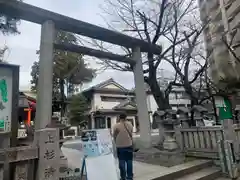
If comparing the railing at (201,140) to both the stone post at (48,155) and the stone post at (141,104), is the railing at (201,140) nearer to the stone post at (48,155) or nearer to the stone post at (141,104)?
the stone post at (141,104)

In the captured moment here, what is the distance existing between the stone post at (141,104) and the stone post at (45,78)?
3.59 m

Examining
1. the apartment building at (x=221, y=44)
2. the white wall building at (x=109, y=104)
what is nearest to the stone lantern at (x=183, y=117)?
the apartment building at (x=221, y=44)

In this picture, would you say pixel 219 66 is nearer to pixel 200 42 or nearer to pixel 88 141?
pixel 200 42

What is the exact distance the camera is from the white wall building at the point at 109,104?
2516 centimetres

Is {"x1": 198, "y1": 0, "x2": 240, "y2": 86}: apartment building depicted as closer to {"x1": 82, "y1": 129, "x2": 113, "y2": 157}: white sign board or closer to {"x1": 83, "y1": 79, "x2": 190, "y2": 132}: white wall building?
{"x1": 82, "y1": 129, "x2": 113, "y2": 157}: white sign board

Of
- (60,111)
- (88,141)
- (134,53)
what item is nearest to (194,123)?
(134,53)

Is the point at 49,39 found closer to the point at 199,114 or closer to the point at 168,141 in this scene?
the point at 168,141

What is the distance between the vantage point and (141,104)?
311 inches

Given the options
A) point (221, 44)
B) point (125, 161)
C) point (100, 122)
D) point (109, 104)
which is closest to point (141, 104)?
point (125, 161)

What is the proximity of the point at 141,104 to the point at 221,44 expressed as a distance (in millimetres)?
6409

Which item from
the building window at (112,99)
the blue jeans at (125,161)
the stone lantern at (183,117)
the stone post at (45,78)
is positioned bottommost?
the blue jeans at (125,161)

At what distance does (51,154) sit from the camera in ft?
9.72

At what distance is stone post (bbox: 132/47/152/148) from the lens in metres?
7.70

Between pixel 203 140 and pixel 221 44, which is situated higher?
pixel 221 44
